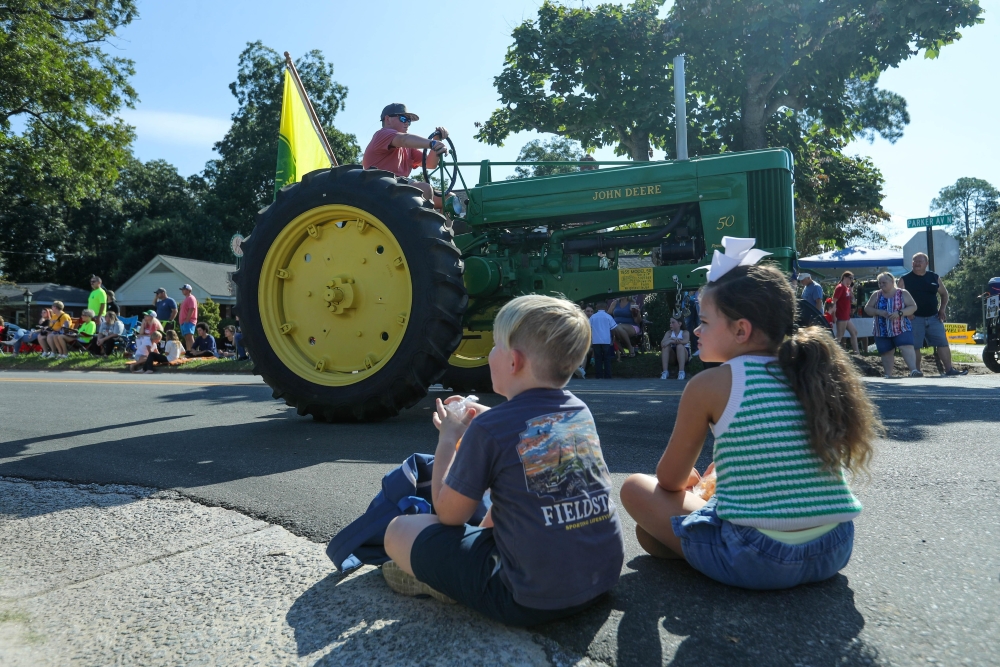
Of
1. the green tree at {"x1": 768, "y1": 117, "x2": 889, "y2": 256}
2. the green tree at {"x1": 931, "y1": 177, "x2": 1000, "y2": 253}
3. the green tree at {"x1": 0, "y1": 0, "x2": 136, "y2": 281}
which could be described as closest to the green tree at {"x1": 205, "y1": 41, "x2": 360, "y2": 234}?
the green tree at {"x1": 0, "y1": 0, "x2": 136, "y2": 281}

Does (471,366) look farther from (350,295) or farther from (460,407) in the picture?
(460,407)

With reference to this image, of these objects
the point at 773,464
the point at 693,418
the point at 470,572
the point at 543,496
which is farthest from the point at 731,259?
the point at 470,572

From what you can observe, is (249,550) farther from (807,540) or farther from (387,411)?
(387,411)

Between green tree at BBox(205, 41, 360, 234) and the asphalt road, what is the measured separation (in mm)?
41593

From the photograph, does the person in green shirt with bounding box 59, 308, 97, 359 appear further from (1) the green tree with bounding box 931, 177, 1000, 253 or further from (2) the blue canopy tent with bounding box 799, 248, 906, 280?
(1) the green tree with bounding box 931, 177, 1000, 253

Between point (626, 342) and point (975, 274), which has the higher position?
point (975, 274)

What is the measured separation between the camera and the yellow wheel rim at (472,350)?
714 centimetres

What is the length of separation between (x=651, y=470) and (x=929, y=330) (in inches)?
331

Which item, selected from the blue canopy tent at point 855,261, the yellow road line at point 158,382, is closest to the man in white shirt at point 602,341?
the yellow road line at point 158,382

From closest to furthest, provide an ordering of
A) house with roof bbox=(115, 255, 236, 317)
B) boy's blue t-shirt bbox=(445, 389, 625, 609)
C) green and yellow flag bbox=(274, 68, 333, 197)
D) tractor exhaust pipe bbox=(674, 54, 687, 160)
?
1. boy's blue t-shirt bbox=(445, 389, 625, 609)
2. green and yellow flag bbox=(274, 68, 333, 197)
3. tractor exhaust pipe bbox=(674, 54, 687, 160)
4. house with roof bbox=(115, 255, 236, 317)

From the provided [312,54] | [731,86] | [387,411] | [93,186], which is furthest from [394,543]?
[312,54]

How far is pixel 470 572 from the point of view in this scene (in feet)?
6.39

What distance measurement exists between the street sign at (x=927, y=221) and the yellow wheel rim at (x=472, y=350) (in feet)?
27.5

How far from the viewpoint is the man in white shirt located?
36.3 ft
